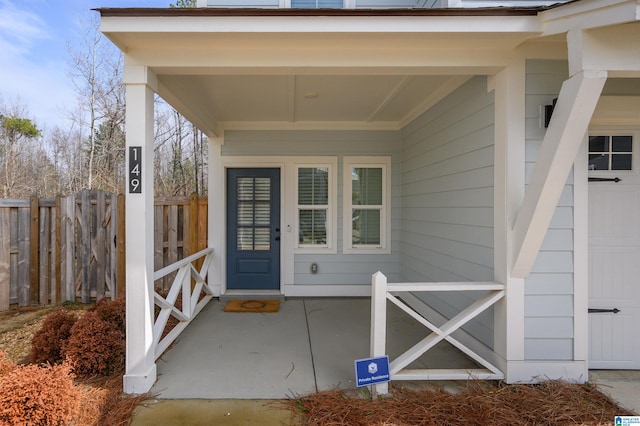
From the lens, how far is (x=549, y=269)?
2.63 m

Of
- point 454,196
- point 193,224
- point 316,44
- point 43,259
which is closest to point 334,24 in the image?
point 316,44

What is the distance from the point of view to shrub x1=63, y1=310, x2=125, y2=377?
2660 millimetres

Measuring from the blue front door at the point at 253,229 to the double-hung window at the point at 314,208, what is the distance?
1.20ft

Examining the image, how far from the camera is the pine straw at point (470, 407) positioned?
84.5 inches

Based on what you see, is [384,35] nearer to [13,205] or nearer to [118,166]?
[13,205]

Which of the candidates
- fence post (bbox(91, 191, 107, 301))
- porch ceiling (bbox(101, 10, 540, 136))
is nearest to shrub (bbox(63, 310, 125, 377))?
porch ceiling (bbox(101, 10, 540, 136))

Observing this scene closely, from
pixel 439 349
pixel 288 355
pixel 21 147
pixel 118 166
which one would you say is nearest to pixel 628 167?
pixel 439 349

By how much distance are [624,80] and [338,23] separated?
2442mm

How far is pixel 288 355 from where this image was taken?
3.11m

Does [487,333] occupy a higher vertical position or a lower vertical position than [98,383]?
higher

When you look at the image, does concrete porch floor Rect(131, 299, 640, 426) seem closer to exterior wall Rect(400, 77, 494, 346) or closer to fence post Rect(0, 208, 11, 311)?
exterior wall Rect(400, 77, 494, 346)

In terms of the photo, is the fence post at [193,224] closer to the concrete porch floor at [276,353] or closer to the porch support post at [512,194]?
the concrete porch floor at [276,353]

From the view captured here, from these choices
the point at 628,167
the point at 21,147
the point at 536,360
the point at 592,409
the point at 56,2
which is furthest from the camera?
the point at 21,147

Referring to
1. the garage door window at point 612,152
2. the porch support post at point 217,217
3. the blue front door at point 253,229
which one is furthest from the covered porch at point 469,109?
the blue front door at point 253,229
